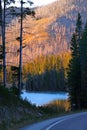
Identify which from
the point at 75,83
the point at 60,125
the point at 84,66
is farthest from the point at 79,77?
the point at 60,125

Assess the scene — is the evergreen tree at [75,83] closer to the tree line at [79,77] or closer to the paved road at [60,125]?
the tree line at [79,77]

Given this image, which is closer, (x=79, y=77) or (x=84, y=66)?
(x=84, y=66)

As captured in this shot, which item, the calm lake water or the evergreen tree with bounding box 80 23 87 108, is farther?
the calm lake water

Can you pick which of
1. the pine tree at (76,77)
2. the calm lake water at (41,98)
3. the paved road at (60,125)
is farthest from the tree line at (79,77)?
the paved road at (60,125)

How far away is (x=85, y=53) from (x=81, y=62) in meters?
1.29

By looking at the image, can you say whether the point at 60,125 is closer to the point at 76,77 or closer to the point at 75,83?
the point at 75,83

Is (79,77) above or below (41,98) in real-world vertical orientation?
above

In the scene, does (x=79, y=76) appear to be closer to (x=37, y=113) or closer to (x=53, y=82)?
(x=37, y=113)

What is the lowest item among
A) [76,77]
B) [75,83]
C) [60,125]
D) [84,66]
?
[75,83]

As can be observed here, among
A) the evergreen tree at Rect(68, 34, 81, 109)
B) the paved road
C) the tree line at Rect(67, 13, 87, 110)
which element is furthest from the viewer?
the evergreen tree at Rect(68, 34, 81, 109)

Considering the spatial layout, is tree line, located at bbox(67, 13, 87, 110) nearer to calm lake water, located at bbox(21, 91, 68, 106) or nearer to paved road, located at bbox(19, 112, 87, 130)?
calm lake water, located at bbox(21, 91, 68, 106)

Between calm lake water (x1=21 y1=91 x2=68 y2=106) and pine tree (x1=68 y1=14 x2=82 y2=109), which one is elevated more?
pine tree (x1=68 y1=14 x2=82 y2=109)

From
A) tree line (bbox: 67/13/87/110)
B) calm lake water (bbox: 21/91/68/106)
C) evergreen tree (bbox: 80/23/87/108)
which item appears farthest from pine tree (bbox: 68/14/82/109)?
calm lake water (bbox: 21/91/68/106)

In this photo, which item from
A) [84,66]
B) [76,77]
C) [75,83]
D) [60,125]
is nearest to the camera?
[60,125]
